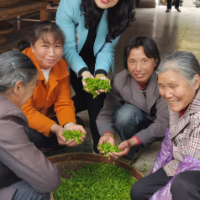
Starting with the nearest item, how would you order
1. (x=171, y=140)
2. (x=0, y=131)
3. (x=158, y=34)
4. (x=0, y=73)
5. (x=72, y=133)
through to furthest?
(x=0, y=131)
(x=0, y=73)
(x=171, y=140)
(x=72, y=133)
(x=158, y=34)

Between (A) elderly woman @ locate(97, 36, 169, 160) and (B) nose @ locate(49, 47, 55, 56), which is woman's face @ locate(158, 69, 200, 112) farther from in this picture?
(B) nose @ locate(49, 47, 55, 56)

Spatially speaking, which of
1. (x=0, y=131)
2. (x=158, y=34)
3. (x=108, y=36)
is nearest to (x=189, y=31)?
(x=158, y=34)

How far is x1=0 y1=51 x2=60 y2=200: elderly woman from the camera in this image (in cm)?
120

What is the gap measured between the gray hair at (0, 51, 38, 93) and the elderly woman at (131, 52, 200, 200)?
0.72 m

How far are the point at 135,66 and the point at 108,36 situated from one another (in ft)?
1.72

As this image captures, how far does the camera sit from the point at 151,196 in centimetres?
162

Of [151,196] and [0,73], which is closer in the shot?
[0,73]

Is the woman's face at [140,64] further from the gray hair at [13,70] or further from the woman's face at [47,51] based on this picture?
the gray hair at [13,70]

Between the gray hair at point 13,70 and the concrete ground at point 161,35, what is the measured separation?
1.20 m

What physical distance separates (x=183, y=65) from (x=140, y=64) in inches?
21.2

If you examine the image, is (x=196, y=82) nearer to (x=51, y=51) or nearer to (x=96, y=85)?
(x=96, y=85)

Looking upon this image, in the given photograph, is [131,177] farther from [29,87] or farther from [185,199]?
[29,87]

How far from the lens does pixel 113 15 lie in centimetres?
237

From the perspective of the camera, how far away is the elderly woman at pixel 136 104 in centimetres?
204
